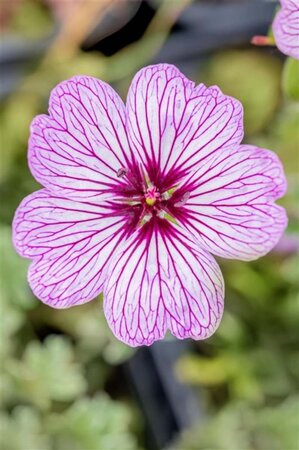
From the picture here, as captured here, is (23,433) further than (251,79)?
No

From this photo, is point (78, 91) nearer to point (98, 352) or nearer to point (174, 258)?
point (174, 258)

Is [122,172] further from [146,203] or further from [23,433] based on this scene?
[23,433]

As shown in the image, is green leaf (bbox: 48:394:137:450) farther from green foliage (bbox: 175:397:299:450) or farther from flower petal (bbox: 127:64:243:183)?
flower petal (bbox: 127:64:243:183)

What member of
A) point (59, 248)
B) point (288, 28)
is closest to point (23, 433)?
point (59, 248)

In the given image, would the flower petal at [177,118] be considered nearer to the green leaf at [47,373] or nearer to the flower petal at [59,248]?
the flower petal at [59,248]

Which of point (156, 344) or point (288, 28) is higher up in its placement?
point (288, 28)

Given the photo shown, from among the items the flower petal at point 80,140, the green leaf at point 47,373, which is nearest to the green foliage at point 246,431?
the green leaf at point 47,373
